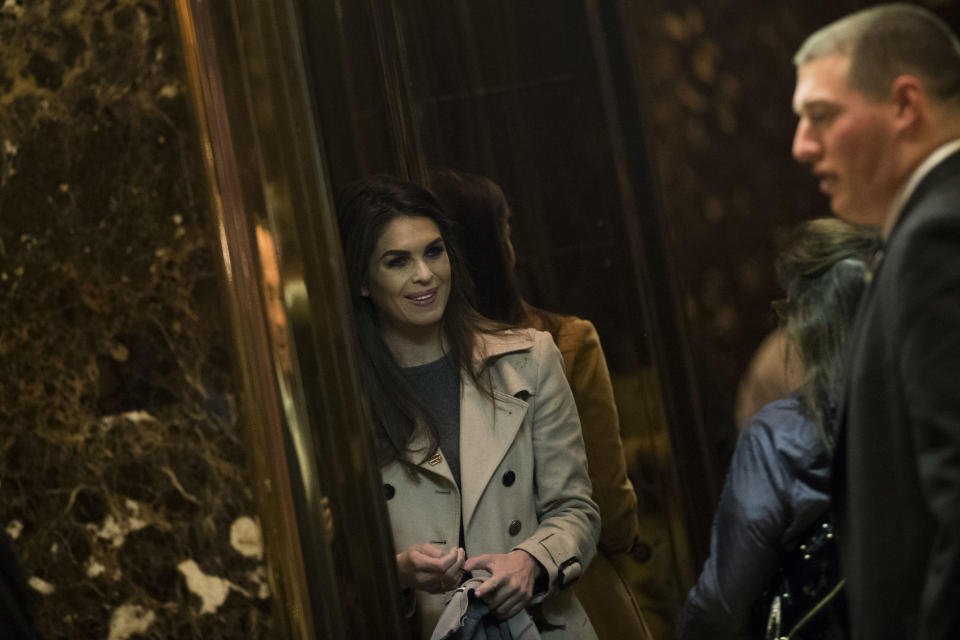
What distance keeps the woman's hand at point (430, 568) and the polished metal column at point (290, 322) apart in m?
0.05

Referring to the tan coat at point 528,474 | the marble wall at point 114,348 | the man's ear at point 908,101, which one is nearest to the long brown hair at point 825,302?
the man's ear at point 908,101

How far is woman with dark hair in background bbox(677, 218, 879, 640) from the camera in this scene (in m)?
1.79

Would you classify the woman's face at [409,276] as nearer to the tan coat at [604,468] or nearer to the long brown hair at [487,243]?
the long brown hair at [487,243]

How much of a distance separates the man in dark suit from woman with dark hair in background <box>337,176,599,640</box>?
73 cm

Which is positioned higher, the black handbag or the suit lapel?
the suit lapel

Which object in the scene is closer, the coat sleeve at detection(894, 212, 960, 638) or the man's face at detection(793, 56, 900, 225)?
the coat sleeve at detection(894, 212, 960, 638)

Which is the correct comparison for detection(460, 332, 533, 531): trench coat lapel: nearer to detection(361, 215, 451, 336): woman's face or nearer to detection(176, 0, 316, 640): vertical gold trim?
detection(361, 215, 451, 336): woman's face

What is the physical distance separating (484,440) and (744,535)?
0.56 m

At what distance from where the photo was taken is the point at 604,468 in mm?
2160

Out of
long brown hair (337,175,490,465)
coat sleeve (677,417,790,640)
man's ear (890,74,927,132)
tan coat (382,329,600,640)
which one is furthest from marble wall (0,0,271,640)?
man's ear (890,74,927,132)

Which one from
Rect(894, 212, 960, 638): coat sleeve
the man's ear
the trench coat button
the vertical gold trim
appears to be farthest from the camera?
the vertical gold trim

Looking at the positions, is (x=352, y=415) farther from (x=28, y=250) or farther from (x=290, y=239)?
(x=28, y=250)

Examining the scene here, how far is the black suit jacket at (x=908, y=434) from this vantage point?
4.18 feet

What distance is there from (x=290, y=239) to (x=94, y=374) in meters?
0.58
